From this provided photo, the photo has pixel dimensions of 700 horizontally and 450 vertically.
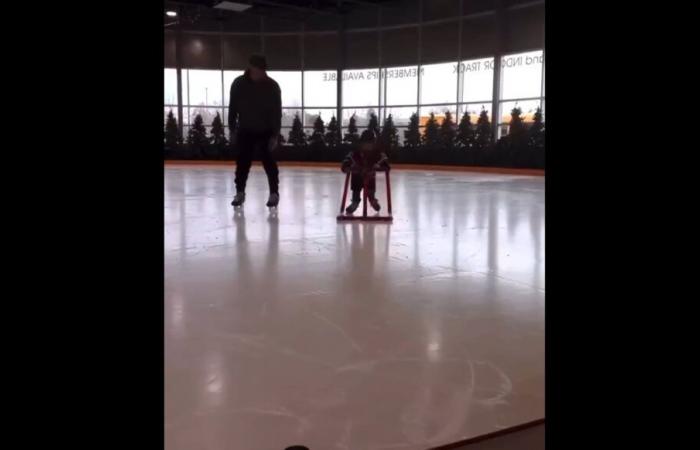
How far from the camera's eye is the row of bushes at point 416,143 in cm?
1667

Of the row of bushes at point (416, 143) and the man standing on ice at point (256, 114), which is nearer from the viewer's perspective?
the man standing on ice at point (256, 114)

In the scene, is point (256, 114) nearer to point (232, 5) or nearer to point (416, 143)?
point (416, 143)

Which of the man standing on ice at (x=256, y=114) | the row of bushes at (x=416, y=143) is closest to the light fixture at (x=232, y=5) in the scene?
the row of bushes at (x=416, y=143)

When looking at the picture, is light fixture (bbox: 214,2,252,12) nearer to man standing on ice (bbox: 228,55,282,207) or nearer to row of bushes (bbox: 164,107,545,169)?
row of bushes (bbox: 164,107,545,169)

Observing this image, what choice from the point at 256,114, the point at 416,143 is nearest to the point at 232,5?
the point at 416,143

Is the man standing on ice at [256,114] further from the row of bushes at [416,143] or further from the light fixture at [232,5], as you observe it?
the light fixture at [232,5]

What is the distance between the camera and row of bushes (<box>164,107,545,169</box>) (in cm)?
1667

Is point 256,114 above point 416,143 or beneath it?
beneath

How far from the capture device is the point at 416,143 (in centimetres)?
1970

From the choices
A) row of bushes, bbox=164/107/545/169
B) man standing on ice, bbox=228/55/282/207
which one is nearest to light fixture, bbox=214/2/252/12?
row of bushes, bbox=164/107/545/169

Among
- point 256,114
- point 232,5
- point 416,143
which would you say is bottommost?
point 256,114
